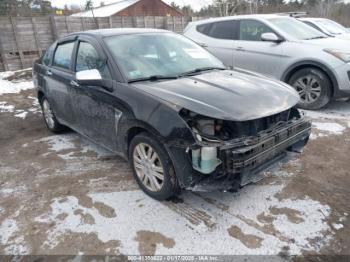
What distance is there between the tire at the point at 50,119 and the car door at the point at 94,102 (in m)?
1.09

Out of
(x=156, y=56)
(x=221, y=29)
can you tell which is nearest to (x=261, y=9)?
(x=221, y=29)

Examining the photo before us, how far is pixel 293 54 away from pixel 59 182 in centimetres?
473

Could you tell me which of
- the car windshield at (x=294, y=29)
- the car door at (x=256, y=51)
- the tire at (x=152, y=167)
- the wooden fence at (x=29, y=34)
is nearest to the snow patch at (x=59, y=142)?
the tire at (x=152, y=167)

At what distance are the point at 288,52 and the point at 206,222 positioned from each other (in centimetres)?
433

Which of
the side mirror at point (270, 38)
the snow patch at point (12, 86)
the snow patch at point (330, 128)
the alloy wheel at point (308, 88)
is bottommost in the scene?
the snow patch at point (330, 128)

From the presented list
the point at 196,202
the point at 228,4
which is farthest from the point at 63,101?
the point at 228,4

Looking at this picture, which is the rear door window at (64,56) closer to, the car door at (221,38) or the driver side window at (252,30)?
the car door at (221,38)

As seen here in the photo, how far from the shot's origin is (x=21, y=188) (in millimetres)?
3525

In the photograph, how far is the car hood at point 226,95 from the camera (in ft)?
8.48

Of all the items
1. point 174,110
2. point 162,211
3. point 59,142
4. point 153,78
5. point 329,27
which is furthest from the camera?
point 329,27

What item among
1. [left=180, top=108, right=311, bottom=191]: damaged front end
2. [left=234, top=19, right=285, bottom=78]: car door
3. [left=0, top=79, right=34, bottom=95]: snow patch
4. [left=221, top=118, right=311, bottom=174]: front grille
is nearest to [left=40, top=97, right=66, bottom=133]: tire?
[left=180, top=108, right=311, bottom=191]: damaged front end

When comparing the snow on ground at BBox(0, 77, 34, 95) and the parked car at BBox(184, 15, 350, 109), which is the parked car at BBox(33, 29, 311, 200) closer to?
the parked car at BBox(184, 15, 350, 109)

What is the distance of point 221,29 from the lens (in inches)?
277

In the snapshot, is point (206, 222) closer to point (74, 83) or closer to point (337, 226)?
point (337, 226)
